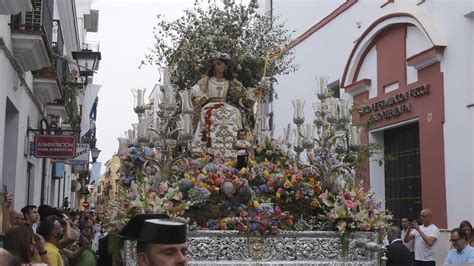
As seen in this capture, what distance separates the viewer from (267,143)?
821 cm

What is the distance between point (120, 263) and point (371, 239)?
8.25 ft

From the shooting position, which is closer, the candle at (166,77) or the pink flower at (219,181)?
the pink flower at (219,181)

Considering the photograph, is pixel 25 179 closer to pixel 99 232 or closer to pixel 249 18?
pixel 99 232

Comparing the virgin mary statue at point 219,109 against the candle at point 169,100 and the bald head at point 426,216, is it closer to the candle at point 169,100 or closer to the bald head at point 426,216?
the candle at point 169,100

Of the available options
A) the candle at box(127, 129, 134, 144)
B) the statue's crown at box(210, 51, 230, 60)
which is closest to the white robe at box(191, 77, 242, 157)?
the statue's crown at box(210, 51, 230, 60)

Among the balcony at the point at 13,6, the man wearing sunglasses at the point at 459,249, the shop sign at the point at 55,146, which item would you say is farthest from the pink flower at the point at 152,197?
the shop sign at the point at 55,146

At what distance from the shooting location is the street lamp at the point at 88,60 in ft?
42.8

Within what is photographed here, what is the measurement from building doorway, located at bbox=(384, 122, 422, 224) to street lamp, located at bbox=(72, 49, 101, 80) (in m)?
6.95

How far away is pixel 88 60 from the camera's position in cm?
1325

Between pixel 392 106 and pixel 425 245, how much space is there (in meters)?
6.22

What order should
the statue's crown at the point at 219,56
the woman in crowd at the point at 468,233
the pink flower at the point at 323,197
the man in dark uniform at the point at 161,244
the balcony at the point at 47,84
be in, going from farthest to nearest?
the balcony at the point at 47,84 < the statue's crown at the point at 219,56 < the woman in crowd at the point at 468,233 < the pink flower at the point at 323,197 < the man in dark uniform at the point at 161,244

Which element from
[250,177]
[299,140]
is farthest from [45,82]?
[250,177]

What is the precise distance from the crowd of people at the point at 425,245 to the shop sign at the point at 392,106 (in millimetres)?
4369

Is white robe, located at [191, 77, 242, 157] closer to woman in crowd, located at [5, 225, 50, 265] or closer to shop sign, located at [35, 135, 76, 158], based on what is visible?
shop sign, located at [35, 135, 76, 158]
